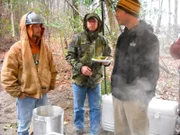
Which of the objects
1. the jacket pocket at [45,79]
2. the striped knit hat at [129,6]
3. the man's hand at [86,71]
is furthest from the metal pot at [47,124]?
the striped knit hat at [129,6]

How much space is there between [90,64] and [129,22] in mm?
1008

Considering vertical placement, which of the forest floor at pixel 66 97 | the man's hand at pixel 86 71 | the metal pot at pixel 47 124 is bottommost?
the forest floor at pixel 66 97

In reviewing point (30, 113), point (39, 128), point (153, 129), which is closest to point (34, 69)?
point (30, 113)

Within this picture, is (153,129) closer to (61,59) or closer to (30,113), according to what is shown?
(30,113)

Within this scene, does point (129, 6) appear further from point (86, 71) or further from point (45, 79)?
point (45, 79)

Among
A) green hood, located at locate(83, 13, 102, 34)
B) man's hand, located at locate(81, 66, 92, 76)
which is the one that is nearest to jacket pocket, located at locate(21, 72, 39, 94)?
man's hand, located at locate(81, 66, 92, 76)

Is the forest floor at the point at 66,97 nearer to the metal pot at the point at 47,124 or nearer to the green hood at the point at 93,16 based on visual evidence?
the metal pot at the point at 47,124

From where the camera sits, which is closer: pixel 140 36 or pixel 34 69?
pixel 140 36

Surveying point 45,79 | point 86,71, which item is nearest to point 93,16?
point 86,71

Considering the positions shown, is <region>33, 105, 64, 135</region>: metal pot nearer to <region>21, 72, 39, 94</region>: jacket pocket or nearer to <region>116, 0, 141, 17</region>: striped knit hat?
<region>21, 72, 39, 94</region>: jacket pocket

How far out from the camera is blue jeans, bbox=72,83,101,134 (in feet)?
10.6

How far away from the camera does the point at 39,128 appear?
221 centimetres

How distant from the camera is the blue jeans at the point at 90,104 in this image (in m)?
3.23

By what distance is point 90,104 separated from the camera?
3.32 metres
